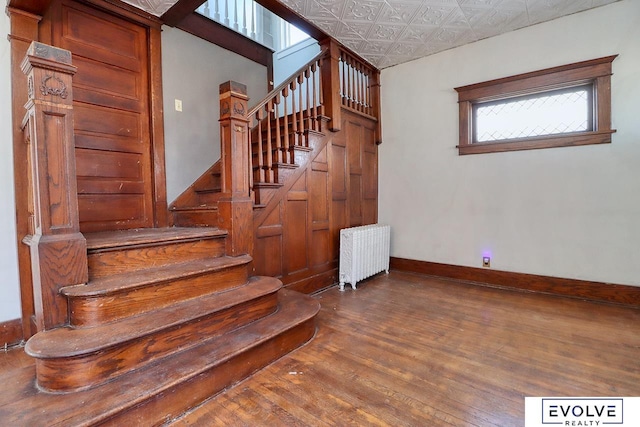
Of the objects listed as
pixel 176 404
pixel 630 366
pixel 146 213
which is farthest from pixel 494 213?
pixel 146 213

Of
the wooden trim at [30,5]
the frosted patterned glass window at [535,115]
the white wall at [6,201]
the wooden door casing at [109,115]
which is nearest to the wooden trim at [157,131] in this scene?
the wooden door casing at [109,115]

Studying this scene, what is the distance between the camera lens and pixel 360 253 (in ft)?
11.4

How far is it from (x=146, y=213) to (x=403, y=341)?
254cm

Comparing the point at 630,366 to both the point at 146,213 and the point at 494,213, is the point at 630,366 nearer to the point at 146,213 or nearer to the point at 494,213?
the point at 494,213

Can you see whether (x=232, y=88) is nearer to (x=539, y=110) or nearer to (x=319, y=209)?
(x=319, y=209)

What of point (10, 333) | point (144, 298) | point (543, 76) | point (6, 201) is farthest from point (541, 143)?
point (10, 333)

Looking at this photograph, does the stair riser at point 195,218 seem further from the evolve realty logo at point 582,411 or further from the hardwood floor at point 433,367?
the evolve realty logo at point 582,411

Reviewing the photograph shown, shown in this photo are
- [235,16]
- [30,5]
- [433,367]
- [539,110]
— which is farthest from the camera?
[235,16]

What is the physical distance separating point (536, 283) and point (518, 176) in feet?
3.76

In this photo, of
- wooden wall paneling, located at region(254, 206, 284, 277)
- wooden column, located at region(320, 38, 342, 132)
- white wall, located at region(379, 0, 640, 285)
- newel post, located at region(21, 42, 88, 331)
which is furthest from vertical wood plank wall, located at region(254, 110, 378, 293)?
newel post, located at region(21, 42, 88, 331)

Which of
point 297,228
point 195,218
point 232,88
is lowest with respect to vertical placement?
point 297,228

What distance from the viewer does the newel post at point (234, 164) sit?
2.24 metres

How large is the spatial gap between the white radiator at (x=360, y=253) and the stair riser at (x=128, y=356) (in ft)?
5.50

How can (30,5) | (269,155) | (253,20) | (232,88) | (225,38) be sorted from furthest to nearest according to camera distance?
1. (253,20)
2. (225,38)
3. (269,155)
4. (232,88)
5. (30,5)
